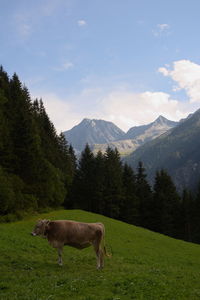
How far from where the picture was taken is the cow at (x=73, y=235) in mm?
16406

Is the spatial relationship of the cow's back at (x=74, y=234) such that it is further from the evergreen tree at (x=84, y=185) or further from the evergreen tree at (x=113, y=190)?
the evergreen tree at (x=84, y=185)

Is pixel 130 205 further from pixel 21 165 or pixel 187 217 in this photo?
pixel 21 165

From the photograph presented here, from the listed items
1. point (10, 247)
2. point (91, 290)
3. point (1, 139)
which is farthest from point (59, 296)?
point (1, 139)

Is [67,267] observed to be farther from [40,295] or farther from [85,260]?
[40,295]

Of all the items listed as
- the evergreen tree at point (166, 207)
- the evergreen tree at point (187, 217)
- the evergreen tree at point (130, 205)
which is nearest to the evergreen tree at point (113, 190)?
the evergreen tree at point (130, 205)

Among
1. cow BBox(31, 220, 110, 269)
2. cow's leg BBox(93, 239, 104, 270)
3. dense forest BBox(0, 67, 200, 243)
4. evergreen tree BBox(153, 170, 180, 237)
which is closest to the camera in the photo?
cow's leg BBox(93, 239, 104, 270)

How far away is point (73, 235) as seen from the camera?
16.5 metres

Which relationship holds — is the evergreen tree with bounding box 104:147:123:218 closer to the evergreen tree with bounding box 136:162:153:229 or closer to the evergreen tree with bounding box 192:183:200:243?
the evergreen tree with bounding box 136:162:153:229

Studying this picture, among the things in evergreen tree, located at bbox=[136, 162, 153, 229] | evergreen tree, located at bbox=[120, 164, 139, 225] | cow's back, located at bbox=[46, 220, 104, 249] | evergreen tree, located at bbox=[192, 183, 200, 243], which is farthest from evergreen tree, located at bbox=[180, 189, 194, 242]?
cow's back, located at bbox=[46, 220, 104, 249]

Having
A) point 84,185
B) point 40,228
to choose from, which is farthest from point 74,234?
point 84,185

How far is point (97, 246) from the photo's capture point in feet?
53.8

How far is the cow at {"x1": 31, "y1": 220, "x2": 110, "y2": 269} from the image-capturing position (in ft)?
53.8

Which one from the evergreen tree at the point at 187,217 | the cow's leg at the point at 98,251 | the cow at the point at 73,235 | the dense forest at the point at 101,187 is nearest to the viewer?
the cow's leg at the point at 98,251

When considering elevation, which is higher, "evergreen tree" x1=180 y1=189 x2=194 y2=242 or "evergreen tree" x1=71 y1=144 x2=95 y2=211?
"evergreen tree" x1=71 y1=144 x2=95 y2=211
